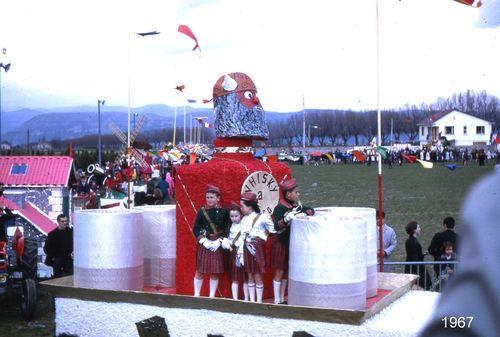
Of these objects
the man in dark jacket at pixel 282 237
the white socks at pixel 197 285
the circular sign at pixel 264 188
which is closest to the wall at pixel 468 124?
the man in dark jacket at pixel 282 237

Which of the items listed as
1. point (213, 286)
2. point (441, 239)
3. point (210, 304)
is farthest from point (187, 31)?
point (441, 239)

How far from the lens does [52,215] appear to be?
1191cm

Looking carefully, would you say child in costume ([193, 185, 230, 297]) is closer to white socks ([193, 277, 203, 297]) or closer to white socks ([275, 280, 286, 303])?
white socks ([193, 277, 203, 297])

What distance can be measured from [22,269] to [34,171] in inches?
136

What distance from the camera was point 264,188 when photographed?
681 centimetres

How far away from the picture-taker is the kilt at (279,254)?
637 centimetres

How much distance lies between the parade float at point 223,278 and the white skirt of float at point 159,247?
12 millimetres

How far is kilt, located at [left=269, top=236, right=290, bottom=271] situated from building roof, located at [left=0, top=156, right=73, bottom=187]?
660cm

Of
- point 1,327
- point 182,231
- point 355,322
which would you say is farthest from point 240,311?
point 1,327

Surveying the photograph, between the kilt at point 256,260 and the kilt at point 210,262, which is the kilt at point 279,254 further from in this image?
the kilt at point 210,262

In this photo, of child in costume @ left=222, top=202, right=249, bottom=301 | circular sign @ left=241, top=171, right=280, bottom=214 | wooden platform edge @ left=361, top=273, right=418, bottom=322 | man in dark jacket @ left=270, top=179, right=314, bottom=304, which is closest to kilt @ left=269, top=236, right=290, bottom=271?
man in dark jacket @ left=270, top=179, right=314, bottom=304

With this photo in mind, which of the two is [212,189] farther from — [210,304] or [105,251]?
[105,251]

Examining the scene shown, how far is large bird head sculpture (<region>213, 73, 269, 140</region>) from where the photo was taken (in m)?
7.26

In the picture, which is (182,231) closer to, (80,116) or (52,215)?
(52,215)
